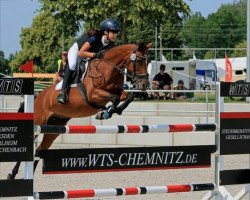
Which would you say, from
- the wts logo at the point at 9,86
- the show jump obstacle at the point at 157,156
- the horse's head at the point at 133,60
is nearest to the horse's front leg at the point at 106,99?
the horse's head at the point at 133,60

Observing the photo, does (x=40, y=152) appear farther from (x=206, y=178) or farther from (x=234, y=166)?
(x=234, y=166)

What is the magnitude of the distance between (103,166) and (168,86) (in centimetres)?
1299

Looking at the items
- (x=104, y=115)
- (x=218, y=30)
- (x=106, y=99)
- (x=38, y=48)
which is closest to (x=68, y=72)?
(x=106, y=99)

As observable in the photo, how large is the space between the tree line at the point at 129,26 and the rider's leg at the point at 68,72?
5.94ft

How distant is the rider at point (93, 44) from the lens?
9.36 metres

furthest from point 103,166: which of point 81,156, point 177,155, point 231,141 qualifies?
point 231,141

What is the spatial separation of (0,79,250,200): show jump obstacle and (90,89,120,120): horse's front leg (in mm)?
1776

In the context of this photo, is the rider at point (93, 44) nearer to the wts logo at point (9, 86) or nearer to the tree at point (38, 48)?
the wts logo at point (9, 86)

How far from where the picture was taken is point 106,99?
30.1 ft

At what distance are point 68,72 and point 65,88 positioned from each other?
30 centimetres

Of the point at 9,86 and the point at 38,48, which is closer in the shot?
the point at 9,86

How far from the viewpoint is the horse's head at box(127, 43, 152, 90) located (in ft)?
29.6

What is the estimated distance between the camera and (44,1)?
102 feet

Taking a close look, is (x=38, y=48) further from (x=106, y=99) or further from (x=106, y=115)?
(x=106, y=115)
